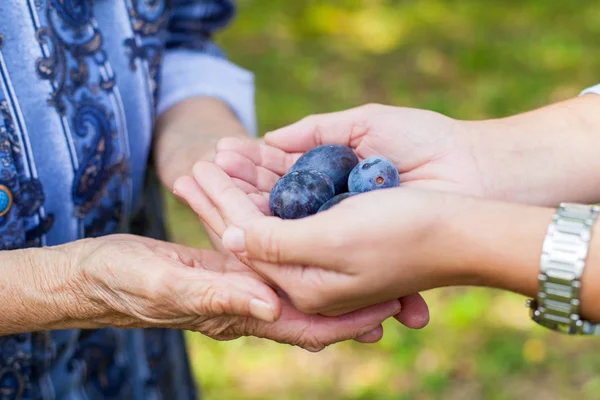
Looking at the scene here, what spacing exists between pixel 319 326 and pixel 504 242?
36 cm

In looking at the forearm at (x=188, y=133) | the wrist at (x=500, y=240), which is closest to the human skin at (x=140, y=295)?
the wrist at (x=500, y=240)

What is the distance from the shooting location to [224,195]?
4.34ft

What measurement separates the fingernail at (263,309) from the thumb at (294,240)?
0.09 metres

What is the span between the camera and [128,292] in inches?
48.6

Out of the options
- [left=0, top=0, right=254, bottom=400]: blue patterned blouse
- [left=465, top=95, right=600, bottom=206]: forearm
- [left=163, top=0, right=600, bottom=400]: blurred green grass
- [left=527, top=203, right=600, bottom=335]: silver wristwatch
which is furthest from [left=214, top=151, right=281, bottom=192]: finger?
[left=163, top=0, right=600, bottom=400]: blurred green grass

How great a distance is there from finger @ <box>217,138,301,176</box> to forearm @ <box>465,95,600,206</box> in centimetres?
43

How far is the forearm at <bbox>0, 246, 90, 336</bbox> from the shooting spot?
1.30 m

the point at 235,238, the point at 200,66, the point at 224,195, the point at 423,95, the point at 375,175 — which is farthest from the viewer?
the point at 423,95

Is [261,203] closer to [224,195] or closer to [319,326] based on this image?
[224,195]

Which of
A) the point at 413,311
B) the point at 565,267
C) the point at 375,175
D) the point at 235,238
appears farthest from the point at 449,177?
the point at 235,238

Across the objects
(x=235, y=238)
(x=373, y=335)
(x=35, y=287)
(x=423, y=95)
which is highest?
(x=235, y=238)

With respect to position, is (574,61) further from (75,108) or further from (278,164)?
(75,108)

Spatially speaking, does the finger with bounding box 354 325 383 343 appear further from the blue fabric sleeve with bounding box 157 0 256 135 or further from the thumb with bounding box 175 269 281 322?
the blue fabric sleeve with bounding box 157 0 256 135

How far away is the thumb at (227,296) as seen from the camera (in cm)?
114
